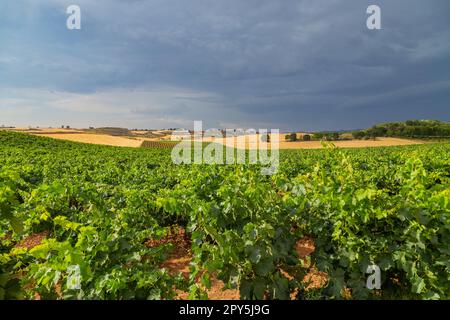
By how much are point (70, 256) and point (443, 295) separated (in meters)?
4.53

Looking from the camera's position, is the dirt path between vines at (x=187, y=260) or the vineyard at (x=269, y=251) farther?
the dirt path between vines at (x=187, y=260)

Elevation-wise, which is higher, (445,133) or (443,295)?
(445,133)

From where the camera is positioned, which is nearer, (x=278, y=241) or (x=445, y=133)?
(x=278, y=241)

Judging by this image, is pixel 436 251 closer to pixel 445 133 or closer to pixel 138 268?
pixel 138 268

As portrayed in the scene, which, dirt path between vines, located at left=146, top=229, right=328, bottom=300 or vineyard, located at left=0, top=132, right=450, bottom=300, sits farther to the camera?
dirt path between vines, located at left=146, top=229, right=328, bottom=300

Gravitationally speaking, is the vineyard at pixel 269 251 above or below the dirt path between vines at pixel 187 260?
above

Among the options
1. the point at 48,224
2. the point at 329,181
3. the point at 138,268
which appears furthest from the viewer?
the point at 48,224

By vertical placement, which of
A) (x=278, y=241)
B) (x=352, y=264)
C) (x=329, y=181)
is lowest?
(x=352, y=264)

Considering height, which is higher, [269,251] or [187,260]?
[269,251]

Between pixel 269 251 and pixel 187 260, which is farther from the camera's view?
pixel 187 260

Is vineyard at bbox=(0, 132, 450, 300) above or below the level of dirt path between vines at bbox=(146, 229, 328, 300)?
above
